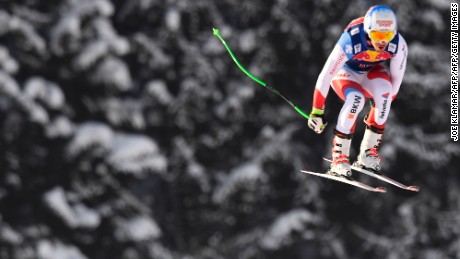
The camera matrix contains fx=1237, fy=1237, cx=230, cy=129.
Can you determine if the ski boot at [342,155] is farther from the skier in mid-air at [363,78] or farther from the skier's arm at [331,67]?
the skier's arm at [331,67]

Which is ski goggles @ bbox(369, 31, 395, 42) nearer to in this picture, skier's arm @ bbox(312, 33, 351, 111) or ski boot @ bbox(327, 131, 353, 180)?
skier's arm @ bbox(312, 33, 351, 111)

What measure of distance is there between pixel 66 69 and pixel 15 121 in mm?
2253

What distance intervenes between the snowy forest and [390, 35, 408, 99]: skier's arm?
18.6 m

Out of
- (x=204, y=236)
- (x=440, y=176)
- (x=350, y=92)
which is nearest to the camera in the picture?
(x=350, y=92)

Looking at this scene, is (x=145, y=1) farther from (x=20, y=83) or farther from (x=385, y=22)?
(x=385, y=22)

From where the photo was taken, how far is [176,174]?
35281 millimetres

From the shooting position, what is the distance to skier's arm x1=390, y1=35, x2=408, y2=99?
1272 cm

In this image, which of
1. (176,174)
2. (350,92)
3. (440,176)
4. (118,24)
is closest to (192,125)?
(176,174)

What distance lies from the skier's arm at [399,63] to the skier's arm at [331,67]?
540 mm

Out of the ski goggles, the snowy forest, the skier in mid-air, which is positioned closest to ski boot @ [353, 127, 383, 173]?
the skier in mid-air

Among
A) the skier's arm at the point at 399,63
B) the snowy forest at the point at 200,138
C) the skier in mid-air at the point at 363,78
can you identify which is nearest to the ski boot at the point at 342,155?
the skier in mid-air at the point at 363,78

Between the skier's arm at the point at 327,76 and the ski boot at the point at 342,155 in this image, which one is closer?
the skier's arm at the point at 327,76

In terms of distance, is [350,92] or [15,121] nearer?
[350,92]

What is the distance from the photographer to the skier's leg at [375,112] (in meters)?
13.1
